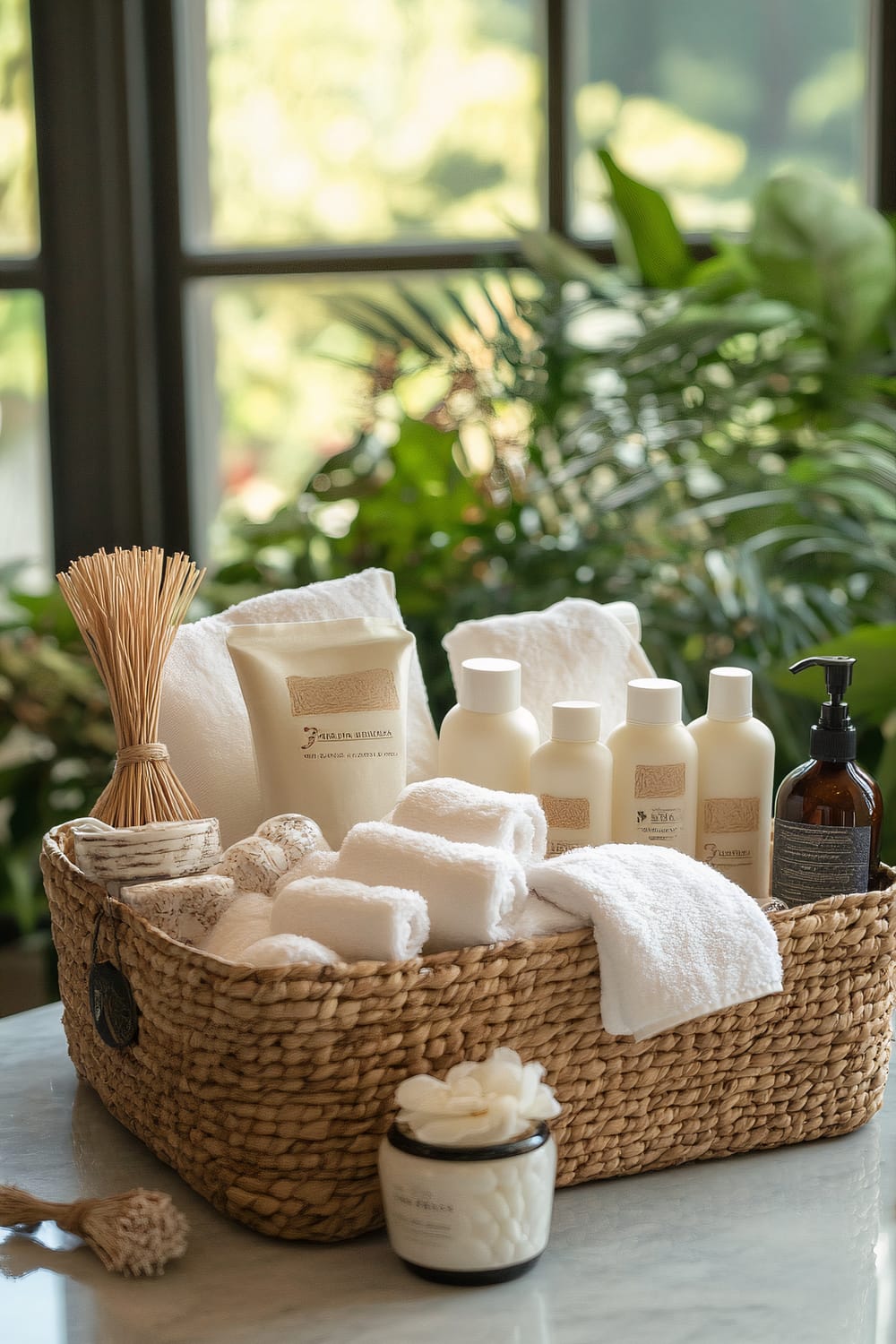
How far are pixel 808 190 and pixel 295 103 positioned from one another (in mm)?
923

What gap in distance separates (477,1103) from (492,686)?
11.0 inches

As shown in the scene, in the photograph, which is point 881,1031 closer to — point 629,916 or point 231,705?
point 629,916

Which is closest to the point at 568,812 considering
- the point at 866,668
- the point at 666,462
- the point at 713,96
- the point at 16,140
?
the point at 866,668

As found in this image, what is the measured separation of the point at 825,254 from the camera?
1.54 meters

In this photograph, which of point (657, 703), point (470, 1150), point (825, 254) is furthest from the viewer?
point (825, 254)

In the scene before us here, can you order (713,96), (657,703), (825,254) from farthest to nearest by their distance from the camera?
(713,96)
(825,254)
(657,703)

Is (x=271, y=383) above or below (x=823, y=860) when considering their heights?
above

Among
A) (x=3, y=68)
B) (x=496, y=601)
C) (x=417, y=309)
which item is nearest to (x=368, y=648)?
(x=496, y=601)

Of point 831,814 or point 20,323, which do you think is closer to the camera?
point 831,814

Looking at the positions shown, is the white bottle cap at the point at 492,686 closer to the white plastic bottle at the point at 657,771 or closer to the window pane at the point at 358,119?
the white plastic bottle at the point at 657,771

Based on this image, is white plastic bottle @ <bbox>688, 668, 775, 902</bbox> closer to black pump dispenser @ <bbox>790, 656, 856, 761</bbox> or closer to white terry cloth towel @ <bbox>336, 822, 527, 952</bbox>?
black pump dispenser @ <bbox>790, 656, 856, 761</bbox>

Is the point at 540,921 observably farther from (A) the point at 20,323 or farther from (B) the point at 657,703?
(A) the point at 20,323

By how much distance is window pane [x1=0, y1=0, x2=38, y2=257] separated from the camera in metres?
2.12

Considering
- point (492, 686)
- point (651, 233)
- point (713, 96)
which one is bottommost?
point (492, 686)
